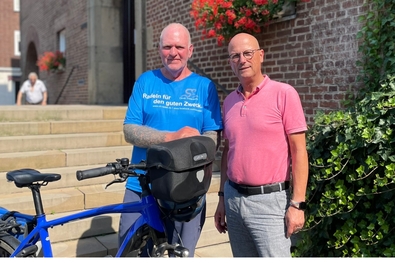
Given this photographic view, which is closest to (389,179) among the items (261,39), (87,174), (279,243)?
(279,243)

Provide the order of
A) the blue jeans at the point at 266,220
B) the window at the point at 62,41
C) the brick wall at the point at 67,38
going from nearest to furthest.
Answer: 1. the blue jeans at the point at 266,220
2. the brick wall at the point at 67,38
3. the window at the point at 62,41

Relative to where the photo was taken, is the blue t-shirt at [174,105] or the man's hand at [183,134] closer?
the man's hand at [183,134]

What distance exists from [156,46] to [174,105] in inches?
211

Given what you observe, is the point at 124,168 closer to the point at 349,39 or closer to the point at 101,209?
the point at 101,209

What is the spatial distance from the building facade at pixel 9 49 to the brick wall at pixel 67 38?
37.2ft

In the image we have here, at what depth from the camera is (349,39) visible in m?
3.95

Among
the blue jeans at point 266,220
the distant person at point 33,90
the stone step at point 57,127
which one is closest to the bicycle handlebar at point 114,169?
the blue jeans at point 266,220

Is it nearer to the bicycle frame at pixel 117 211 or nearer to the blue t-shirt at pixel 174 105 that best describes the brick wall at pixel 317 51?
the blue t-shirt at pixel 174 105

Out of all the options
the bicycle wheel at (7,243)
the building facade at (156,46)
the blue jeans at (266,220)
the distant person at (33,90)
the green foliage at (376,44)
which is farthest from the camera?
the distant person at (33,90)

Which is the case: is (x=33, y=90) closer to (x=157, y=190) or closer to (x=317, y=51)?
(x=317, y=51)

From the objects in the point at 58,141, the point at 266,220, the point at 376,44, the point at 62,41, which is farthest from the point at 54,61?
the point at 266,220

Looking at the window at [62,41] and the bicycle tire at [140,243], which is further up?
the window at [62,41]

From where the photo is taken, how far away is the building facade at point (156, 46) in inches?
161

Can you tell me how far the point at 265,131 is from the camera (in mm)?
2023
